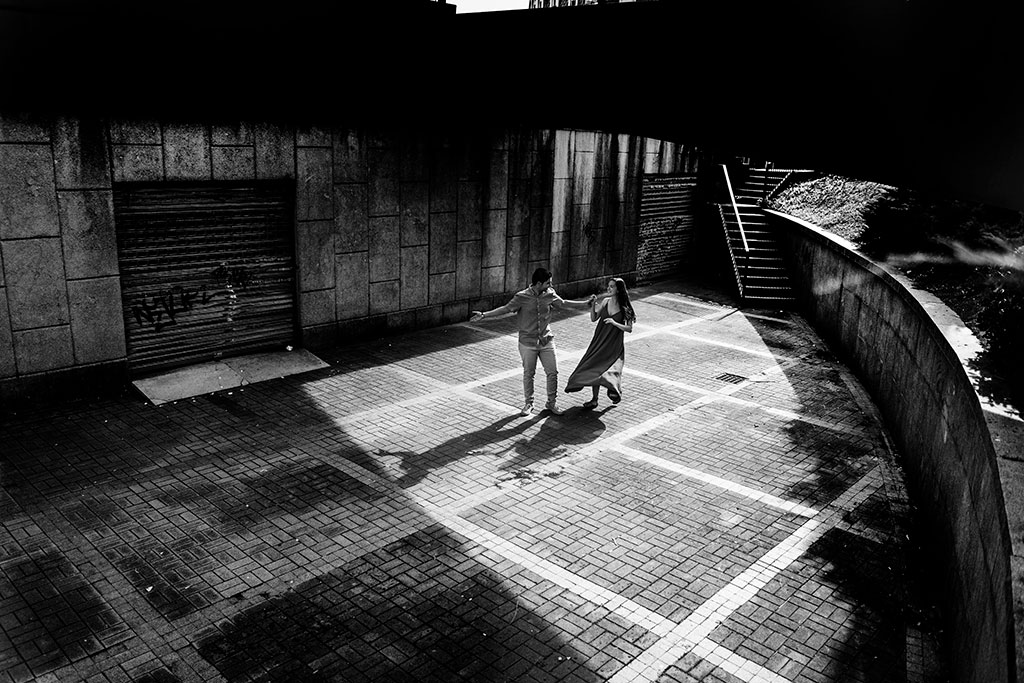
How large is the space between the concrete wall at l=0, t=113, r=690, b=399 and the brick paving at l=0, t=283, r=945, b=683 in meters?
1.32

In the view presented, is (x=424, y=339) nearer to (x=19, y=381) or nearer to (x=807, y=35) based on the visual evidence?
(x=19, y=381)

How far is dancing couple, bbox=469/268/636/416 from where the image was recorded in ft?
33.7

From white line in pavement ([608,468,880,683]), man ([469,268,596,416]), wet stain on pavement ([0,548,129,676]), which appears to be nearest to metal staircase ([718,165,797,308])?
man ([469,268,596,416])

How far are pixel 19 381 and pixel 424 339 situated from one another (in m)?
6.23

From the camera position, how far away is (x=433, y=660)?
5.67 meters

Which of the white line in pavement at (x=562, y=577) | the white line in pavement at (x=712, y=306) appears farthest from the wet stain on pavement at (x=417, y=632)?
the white line in pavement at (x=712, y=306)

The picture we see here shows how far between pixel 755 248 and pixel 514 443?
11.5 metres

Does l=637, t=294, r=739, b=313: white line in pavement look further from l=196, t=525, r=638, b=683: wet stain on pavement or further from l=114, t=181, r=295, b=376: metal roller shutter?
l=196, t=525, r=638, b=683: wet stain on pavement

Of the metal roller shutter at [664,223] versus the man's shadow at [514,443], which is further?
the metal roller shutter at [664,223]

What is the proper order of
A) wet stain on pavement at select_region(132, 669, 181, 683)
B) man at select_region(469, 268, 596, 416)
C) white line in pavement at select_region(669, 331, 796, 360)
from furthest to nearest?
white line in pavement at select_region(669, 331, 796, 360)
man at select_region(469, 268, 596, 416)
wet stain on pavement at select_region(132, 669, 181, 683)

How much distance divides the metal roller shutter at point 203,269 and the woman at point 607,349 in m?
5.03

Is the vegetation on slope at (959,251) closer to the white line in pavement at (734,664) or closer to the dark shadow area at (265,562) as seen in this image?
the white line in pavement at (734,664)

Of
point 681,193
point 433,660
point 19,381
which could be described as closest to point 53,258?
point 19,381

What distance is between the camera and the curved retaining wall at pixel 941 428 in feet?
16.6
